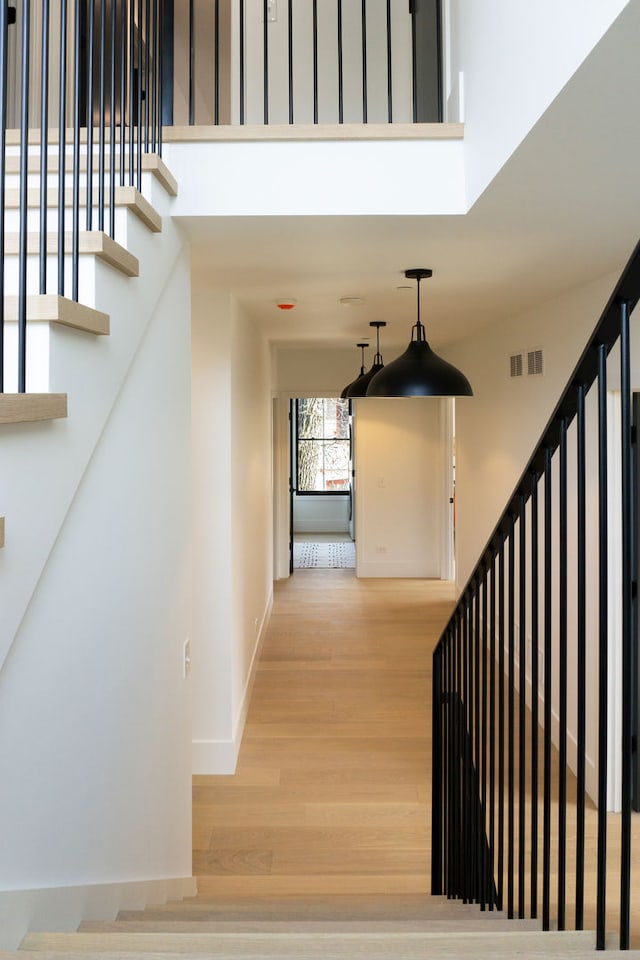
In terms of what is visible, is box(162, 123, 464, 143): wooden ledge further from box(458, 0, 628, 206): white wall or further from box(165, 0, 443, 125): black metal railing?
box(165, 0, 443, 125): black metal railing

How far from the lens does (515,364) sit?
559 cm

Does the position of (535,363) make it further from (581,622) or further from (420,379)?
(581,622)

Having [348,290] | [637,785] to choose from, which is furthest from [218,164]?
[637,785]

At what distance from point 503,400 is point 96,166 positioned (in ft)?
13.8

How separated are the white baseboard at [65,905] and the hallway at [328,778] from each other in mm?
1097

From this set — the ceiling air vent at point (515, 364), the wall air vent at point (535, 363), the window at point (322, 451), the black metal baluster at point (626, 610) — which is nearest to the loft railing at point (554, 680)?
the black metal baluster at point (626, 610)

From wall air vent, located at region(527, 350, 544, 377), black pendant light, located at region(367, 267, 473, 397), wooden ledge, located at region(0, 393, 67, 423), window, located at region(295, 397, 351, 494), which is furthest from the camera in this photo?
window, located at region(295, 397, 351, 494)

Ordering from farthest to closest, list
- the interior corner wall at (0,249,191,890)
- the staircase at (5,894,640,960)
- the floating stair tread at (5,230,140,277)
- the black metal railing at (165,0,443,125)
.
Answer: the black metal railing at (165,0,443,125), the floating stair tread at (5,230,140,277), the interior corner wall at (0,249,191,890), the staircase at (5,894,640,960)

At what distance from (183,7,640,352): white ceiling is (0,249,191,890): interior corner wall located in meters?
0.56

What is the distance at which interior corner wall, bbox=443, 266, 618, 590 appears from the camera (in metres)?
4.50

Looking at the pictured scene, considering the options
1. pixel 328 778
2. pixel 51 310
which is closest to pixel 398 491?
pixel 328 778

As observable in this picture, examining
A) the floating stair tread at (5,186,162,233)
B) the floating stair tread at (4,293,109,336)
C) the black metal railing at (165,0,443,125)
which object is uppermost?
the black metal railing at (165,0,443,125)

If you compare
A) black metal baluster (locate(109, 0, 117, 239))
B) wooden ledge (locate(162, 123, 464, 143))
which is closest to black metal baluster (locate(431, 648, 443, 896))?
wooden ledge (locate(162, 123, 464, 143))

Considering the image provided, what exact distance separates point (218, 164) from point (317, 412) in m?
10.9
